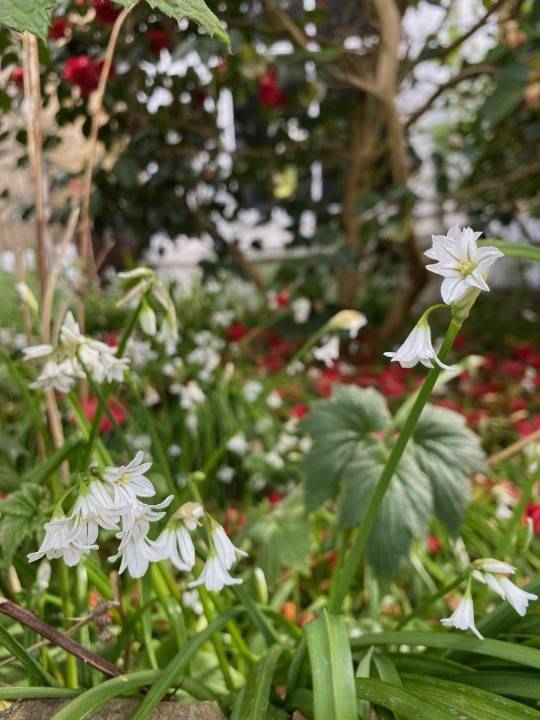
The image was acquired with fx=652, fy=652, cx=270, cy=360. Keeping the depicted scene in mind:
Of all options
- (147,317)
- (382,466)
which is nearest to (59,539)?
(147,317)

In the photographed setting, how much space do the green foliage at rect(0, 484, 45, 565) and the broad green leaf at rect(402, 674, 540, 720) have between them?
0.46m

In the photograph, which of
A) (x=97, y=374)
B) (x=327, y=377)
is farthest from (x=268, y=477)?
(x=97, y=374)

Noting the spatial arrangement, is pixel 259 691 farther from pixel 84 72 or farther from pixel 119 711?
pixel 84 72

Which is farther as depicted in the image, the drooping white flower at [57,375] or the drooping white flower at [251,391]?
the drooping white flower at [251,391]

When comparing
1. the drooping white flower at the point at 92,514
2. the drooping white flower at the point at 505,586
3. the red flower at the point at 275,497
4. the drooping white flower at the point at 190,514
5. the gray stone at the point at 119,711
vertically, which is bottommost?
the red flower at the point at 275,497

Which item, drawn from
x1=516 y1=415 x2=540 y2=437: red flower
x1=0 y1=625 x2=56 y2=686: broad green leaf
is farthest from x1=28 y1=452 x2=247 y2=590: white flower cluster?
x1=516 y1=415 x2=540 y2=437: red flower

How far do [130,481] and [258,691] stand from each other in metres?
0.29

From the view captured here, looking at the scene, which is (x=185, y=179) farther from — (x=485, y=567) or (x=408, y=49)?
(x=485, y=567)

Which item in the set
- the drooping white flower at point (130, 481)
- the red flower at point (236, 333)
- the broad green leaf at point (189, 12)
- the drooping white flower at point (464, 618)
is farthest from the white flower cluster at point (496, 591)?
the red flower at point (236, 333)

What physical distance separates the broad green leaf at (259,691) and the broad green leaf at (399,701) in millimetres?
100

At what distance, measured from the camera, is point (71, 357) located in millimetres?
845

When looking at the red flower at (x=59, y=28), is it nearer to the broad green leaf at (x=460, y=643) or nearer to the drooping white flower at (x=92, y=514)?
the drooping white flower at (x=92, y=514)

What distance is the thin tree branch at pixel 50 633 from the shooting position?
2.08ft

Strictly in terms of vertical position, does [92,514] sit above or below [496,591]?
above
